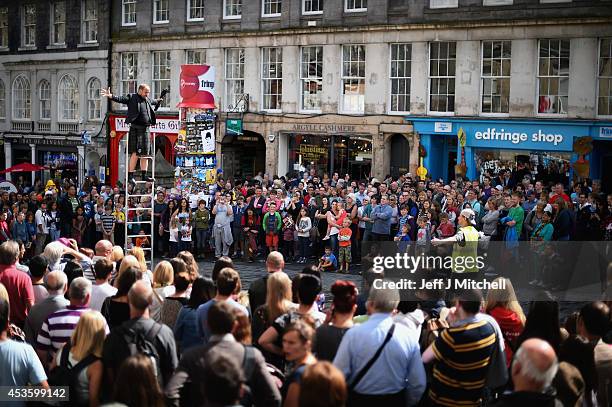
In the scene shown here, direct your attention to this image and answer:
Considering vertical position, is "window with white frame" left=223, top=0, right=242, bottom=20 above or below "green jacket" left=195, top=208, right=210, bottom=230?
above

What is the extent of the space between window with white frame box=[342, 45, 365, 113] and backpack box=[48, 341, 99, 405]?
24.6 meters

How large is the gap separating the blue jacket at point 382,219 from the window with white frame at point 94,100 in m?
22.5

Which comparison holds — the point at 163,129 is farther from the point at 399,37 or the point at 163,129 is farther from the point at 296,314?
the point at 296,314

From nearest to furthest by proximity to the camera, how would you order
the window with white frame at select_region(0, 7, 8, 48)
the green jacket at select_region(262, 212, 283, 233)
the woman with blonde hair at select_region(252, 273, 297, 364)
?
the woman with blonde hair at select_region(252, 273, 297, 364), the green jacket at select_region(262, 212, 283, 233), the window with white frame at select_region(0, 7, 8, 48)

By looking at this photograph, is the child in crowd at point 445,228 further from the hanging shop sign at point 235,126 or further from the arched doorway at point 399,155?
the hanging shop sign at point 235,126

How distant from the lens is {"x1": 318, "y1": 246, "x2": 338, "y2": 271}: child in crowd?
19.6m

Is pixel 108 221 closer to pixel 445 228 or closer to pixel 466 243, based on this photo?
pixel 445 228

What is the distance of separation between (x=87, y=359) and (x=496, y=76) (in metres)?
23.4

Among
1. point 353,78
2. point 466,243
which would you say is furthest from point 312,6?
point 466,243

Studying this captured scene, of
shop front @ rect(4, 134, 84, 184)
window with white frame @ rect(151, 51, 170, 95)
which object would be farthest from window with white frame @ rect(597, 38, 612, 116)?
shop front @ rect(4, 134, 84, 184)

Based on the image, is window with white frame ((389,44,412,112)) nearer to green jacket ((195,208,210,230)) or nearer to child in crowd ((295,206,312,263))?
child in crowd ((295,206,312,263))

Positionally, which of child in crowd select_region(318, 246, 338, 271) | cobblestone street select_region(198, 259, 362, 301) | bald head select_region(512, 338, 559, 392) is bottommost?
cobblestone street select_region(198, 259, 362, 301)

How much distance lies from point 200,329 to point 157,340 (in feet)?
2.75

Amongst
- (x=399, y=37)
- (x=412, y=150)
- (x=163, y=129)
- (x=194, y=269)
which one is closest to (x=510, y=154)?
(x=412, y=150)
